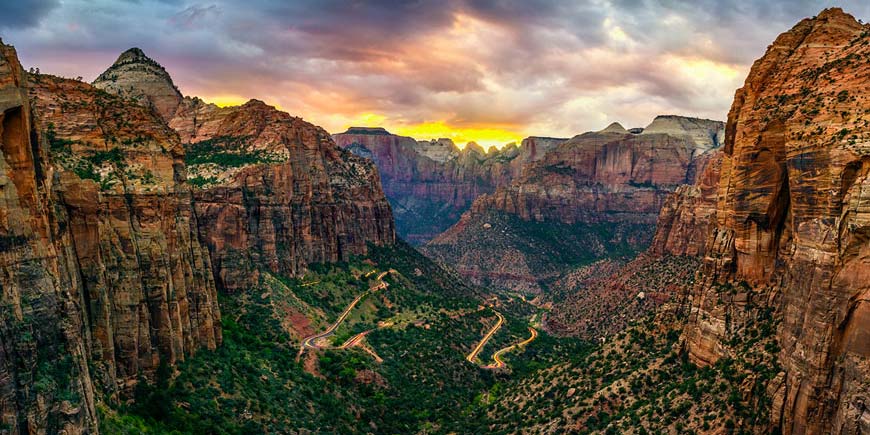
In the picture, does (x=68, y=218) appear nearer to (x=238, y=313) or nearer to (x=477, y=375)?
(x=238, y=313)

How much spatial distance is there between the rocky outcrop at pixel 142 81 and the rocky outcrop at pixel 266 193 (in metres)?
2.79

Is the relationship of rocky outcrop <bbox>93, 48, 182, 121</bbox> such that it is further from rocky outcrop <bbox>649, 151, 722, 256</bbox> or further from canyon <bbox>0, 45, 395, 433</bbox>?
rocky outcrop <bbox>649, 151, 722, 256</bbox>

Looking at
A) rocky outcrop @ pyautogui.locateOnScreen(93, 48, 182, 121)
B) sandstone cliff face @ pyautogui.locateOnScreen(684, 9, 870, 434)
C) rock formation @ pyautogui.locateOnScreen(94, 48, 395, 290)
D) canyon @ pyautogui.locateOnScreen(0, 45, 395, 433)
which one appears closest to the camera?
sandstone cliff face @ pyautogui.locateOnScreen(684, 9, 870, 434)

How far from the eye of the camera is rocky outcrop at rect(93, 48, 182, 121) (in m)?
109

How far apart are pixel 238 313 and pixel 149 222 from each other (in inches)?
1333

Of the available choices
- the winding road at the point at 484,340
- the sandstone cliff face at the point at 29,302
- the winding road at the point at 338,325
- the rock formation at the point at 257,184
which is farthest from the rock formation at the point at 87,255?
the winding road at the point at 484,340

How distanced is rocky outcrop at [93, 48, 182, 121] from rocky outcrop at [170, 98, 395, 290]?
2.79 metres

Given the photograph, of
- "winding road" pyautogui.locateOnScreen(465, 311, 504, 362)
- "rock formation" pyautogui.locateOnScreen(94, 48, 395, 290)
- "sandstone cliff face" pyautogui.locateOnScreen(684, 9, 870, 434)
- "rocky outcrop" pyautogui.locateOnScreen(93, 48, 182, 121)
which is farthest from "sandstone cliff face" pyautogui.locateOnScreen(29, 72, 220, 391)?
"rocky outcrop" pyautogui.locateOnScreen(93, 48, 182, 121)

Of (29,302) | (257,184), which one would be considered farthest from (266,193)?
(29,302)

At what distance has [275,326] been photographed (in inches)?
3401

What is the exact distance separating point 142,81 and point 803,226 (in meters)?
108

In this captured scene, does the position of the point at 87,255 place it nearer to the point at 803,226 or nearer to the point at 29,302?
the point at 29,302

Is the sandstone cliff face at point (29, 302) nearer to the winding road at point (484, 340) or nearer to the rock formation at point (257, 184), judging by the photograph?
the rock formation at point (257, 184)

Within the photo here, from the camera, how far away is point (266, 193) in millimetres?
99625
